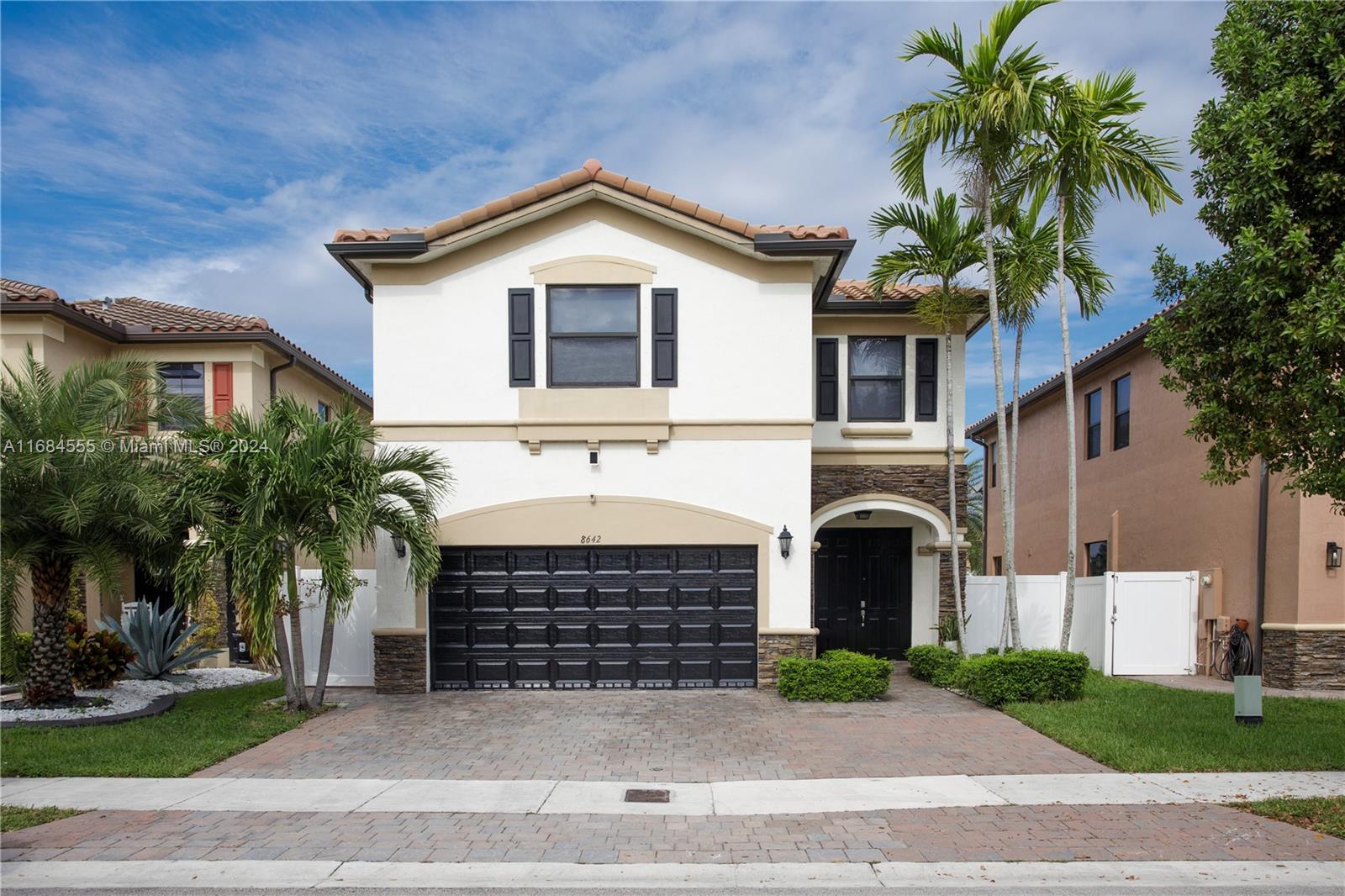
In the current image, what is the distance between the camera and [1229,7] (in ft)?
27.4

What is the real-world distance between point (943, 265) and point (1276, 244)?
305 inches

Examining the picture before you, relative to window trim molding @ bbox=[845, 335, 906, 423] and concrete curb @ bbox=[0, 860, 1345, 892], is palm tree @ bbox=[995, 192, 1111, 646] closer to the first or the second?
window trim molding @ bbox=[845, 335, 906, 423]

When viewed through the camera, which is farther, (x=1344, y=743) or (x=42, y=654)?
(x=42, y=654)

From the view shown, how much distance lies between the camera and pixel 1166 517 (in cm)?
1759

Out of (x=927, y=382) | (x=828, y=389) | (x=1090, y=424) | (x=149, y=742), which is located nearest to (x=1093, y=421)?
→ (x=1090, y=424)

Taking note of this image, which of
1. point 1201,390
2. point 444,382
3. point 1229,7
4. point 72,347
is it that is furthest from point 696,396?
point 72,347

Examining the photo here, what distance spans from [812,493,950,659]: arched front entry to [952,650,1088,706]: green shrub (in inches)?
175

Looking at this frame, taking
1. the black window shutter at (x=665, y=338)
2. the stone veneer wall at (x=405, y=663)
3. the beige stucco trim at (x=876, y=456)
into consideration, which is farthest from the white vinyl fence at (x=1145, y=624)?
→ the stone veneer wall at (x=405, y=663)

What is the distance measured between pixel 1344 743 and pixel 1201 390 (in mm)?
4409

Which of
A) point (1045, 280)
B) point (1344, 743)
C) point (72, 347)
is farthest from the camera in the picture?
point (72, 347)

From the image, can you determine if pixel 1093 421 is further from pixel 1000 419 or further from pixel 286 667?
pixel 286 667

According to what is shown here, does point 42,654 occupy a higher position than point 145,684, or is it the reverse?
point 42,654

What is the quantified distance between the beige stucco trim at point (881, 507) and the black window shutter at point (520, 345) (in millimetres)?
5934

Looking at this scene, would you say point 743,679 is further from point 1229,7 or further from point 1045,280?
point 1229,7
